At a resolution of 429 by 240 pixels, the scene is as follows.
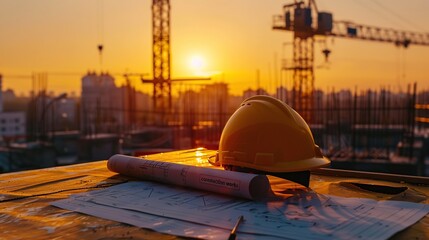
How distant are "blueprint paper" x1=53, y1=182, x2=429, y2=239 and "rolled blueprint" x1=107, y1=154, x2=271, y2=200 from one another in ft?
0.22

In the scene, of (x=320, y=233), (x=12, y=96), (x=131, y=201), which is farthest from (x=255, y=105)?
(x=12, y=96)

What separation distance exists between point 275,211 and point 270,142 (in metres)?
0.87

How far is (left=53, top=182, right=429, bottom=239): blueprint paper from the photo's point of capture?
240cm

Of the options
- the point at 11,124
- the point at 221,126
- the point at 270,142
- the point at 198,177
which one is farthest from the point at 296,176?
the point at 11,124

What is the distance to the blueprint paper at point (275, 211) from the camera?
2402mm

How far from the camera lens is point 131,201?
10.3ft

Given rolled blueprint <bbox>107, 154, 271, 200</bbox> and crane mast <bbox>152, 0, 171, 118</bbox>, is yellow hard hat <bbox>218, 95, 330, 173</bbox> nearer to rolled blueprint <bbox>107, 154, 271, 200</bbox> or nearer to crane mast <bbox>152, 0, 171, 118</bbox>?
rolled blueprint <bbox>107, 154, 271, 200</bbox>

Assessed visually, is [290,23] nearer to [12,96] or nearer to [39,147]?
[39,147]

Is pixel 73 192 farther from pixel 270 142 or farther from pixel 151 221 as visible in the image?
pixel 270 142

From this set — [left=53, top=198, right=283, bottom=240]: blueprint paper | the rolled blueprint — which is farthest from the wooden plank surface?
the rolled blueprint

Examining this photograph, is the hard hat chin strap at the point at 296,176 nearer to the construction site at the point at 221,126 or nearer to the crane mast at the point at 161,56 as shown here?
the construction site at the point at 221,126

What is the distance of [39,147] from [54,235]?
621 inches

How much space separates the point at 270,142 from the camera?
359 centimetres

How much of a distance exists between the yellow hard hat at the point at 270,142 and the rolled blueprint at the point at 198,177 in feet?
1.29
